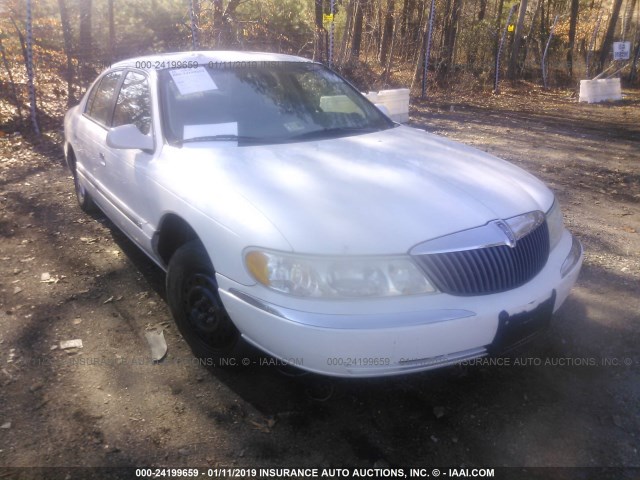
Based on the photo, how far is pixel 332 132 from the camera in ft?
11.4

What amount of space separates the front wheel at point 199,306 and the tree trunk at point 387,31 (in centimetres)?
1524

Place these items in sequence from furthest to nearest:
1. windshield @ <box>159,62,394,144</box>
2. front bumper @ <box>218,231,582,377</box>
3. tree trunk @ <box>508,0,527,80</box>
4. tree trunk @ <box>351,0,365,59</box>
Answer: tree trunk @ <box>508,0,527,80</box> < tree trunk @ <box>351,0,365,59</box> < windshield @ <box>159,62,394,144</box> < front bumper @ <box>218,231,582,377</box>

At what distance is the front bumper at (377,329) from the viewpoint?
2.17m

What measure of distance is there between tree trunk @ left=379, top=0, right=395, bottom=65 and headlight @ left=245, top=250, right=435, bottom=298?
1561 centimetres

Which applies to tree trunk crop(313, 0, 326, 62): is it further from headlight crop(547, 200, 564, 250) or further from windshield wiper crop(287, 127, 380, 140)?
headlight crop(547, 200, 564, 250)

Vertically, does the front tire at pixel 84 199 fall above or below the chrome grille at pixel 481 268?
below

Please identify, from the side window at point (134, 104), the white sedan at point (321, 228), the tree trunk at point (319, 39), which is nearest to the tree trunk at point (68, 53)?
the tree trunk at point (319, 39)

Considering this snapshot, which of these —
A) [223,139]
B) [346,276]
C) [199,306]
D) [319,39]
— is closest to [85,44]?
[319,39]

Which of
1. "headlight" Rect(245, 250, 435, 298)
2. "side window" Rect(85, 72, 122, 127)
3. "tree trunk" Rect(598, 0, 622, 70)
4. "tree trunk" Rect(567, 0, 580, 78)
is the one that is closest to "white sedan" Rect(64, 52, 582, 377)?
"headlight" Rect(245, 250, 435, 298)

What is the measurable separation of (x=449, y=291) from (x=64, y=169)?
6.30 meters

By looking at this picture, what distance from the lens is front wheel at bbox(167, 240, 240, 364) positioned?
8.77ft

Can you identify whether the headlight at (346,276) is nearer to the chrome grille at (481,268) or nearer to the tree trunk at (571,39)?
the chrome grille at (481,268)

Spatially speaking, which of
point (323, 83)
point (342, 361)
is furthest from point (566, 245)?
point (323, 83)

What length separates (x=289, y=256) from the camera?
7.32 ft
